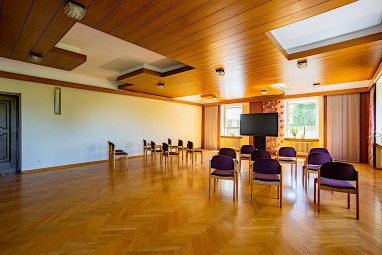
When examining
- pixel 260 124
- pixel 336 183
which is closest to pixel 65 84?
pixel 336 183

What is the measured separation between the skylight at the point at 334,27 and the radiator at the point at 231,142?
6584 mm

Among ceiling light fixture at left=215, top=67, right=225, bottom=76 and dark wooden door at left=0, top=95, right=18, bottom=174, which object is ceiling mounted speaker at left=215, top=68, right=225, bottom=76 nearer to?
ceiling light fixture at left=215, top=67, right=225, bottom=76

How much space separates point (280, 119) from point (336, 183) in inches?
235

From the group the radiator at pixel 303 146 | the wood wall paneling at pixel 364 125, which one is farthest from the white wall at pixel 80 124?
the wood wall paneling at pixel 364 125

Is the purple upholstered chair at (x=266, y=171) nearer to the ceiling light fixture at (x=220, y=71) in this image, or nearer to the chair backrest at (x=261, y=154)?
the chair backrest at (x=261, y=154)

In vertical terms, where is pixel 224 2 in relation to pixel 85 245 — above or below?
above

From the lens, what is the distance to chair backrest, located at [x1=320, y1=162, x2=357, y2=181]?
2697mm

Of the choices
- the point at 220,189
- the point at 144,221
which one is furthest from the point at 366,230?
the point at 144,221

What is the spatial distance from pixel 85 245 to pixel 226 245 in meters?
1.53

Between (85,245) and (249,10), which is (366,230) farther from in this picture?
(85,245)

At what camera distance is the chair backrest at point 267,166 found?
3.13 m

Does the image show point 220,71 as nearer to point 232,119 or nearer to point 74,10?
point 74,10

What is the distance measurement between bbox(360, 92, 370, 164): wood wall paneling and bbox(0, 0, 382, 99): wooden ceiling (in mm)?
2260

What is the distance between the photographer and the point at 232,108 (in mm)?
10688
